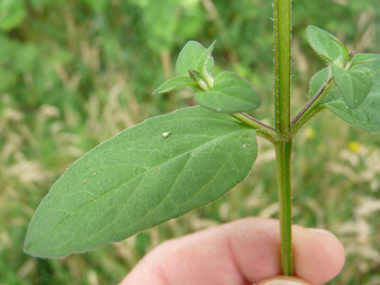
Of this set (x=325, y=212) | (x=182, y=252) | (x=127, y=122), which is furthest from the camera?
(x=127, y=122)

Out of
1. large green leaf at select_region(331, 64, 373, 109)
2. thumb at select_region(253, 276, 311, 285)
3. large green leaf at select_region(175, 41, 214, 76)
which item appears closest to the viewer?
large green leaf at select_region(331, 64, 373, 109)

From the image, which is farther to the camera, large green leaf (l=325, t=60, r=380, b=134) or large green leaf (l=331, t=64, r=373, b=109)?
large green leaf (l=325, t=60, r=380, b=134)

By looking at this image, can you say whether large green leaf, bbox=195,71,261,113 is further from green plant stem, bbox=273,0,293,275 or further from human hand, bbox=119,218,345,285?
human hand, bbox=119,218,345,285

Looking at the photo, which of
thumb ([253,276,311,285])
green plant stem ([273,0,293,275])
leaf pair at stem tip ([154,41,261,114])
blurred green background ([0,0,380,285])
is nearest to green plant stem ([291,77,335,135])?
green plant stem ([273,0,293,275])

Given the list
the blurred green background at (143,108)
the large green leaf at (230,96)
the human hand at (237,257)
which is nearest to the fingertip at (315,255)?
the human hand at (237,257)

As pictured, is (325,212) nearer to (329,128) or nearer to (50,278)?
(329,128)

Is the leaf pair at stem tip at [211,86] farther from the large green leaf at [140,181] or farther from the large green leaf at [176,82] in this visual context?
the large green leaf at [140,181]

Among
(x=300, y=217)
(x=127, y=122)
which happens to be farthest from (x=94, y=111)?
(x=300, y=217)

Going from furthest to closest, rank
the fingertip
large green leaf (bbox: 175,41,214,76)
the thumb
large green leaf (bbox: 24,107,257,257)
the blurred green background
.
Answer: the blurred green background
the fingertip
the thumb
large green leaf (bbox: 175,41,214,76)
large green leaf (bbox: 24,107,257,257)
